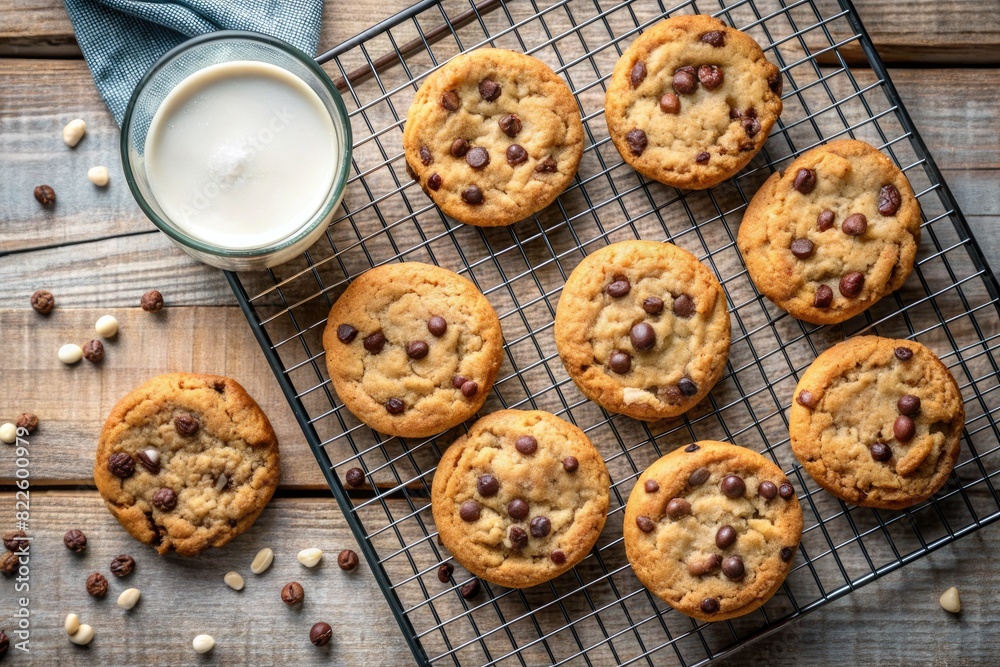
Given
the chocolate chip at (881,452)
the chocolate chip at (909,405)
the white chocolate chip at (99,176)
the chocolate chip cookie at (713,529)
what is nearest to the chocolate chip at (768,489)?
the chocolate chip cookie at (713,529)

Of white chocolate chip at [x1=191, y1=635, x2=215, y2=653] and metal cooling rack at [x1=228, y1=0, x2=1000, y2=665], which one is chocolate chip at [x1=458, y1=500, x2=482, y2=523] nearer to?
metal cooling rack at [x1=228, y1=0, x2=1000, y2=665]

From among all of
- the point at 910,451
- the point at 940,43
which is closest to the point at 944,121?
the point at 940,43

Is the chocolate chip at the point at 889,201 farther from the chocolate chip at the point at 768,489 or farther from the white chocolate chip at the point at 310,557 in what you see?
the white chocolate chip at the point at 310,557

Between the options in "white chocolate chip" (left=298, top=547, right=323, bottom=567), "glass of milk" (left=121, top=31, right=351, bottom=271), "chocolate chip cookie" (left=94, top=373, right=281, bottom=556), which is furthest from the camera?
"white chocolate chip" (left=298, top=547, right=323, bottom=567)

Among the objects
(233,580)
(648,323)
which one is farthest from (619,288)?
(233,580)

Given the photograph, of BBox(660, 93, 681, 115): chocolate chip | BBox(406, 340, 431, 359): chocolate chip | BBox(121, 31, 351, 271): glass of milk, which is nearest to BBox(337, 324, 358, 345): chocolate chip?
BBox(406, 340, 431, 359): chocolate chip

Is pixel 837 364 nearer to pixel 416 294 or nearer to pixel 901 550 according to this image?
pixel 901 550

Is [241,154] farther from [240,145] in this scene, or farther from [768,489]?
[768,489]
